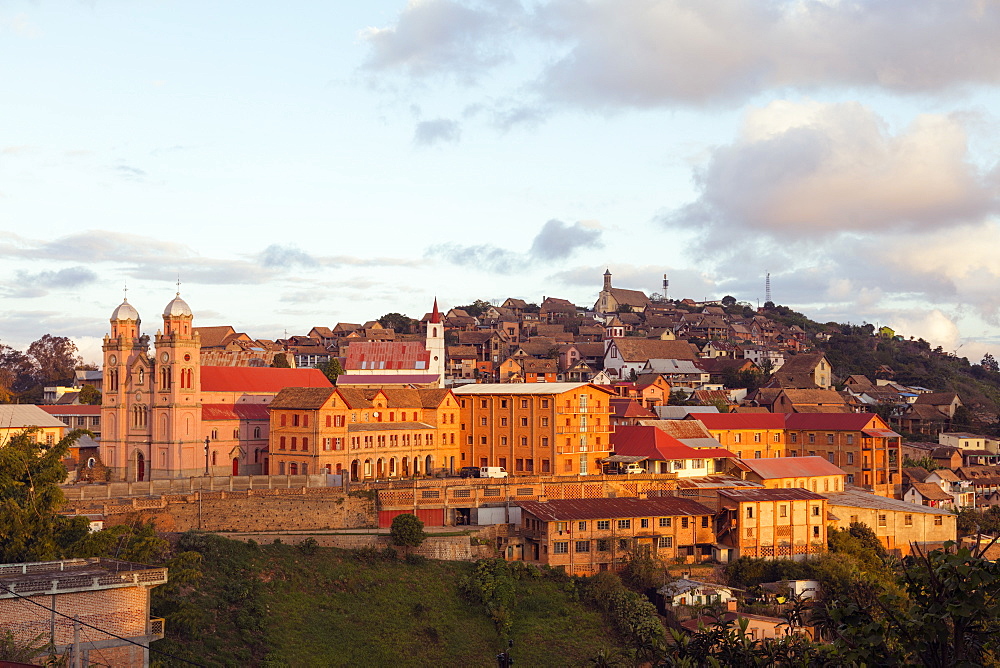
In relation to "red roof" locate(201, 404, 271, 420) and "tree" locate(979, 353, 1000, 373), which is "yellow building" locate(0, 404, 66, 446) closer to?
"red roof" locate(201, 404, 271, 420)

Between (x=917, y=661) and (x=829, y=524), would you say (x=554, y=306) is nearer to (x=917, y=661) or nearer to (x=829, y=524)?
(x=829, y=524)

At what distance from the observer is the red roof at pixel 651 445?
64.7 m

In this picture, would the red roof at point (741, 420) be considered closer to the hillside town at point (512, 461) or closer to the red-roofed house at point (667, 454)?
the hillside town at point (512, 461)

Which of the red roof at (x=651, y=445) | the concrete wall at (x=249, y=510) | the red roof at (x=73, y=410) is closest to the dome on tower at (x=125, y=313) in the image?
the red roof at (x=73, y=410)

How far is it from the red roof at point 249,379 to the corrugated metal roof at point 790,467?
3450cm

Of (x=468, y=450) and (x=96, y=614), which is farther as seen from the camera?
(x=468, y=450)

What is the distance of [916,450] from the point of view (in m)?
85.6

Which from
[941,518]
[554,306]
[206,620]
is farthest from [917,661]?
[554,306]

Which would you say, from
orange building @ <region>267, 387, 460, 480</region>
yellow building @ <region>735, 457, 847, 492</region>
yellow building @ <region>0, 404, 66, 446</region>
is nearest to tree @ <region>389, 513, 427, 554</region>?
orange building @ <region>267, 387, 460, 480</region>

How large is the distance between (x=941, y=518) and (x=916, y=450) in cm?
2412

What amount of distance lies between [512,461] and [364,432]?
10.5 meters

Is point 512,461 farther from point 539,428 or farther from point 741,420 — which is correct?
point 741,420

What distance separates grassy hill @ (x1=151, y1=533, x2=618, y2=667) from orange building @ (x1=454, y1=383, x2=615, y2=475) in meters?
15.0

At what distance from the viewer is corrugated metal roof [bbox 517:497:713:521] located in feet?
176
